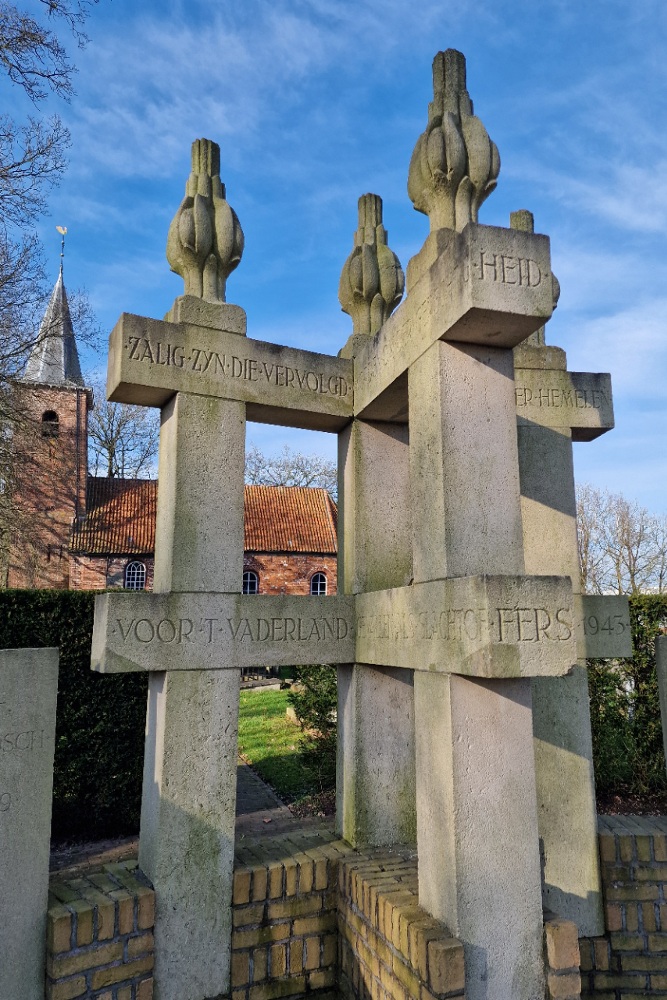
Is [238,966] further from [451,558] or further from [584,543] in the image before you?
[584,543]

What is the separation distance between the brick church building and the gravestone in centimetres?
1893

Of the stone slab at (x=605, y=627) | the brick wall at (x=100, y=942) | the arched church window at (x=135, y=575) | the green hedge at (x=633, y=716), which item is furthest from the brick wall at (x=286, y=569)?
the brick wall at (x=100, y=942)

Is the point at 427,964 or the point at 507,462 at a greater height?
the point at 507,462

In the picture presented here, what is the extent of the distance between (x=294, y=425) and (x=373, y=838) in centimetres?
295

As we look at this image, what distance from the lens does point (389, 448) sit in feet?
15.9

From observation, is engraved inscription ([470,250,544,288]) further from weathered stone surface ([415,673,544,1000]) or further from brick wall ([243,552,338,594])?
brick wall ([243,552,338,594])

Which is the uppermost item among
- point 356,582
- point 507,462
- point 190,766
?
point 507,462

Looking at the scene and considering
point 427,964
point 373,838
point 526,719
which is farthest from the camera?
point 373,838

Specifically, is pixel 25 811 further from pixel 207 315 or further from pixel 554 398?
pixel 554 398

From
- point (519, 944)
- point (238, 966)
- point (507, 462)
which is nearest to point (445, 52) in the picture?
point (507, 462)

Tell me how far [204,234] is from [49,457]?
13.8 meters

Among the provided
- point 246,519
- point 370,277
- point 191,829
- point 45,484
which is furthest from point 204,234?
point 246,519

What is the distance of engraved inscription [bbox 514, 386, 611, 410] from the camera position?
184 inches

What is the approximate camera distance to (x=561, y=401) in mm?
4711
